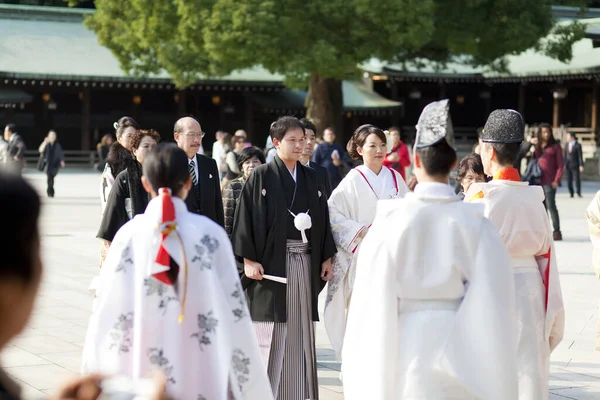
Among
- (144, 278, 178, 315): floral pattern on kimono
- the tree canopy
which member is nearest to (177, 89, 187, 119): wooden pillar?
the tree canopy

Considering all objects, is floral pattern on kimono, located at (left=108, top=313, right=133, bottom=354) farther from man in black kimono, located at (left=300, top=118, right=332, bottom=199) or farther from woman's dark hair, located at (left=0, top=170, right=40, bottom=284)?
man in black kimono, located at (left=300, top=118, right=332, bottom=199)

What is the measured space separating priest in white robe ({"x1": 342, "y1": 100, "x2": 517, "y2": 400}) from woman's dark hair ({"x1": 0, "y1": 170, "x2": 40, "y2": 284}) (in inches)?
80.7

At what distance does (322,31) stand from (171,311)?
2105cm

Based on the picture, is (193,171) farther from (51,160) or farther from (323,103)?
(323,103)

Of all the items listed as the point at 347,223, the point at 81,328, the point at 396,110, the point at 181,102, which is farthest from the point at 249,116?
the point at 347,223

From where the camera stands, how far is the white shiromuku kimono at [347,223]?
20.8 ft

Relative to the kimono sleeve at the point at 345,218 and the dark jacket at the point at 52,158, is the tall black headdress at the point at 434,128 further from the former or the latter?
the dark jacket at the point at 52,158

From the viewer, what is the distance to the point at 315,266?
233 inches

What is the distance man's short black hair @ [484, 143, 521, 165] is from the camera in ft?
15.4

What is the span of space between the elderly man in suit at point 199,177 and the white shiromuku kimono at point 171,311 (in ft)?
7.72

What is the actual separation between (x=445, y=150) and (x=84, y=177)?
87.5 feet

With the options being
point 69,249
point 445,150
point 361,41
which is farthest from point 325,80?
point 445,150

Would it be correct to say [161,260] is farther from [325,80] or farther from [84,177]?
[84,177]

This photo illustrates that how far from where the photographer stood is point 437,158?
150 inches
